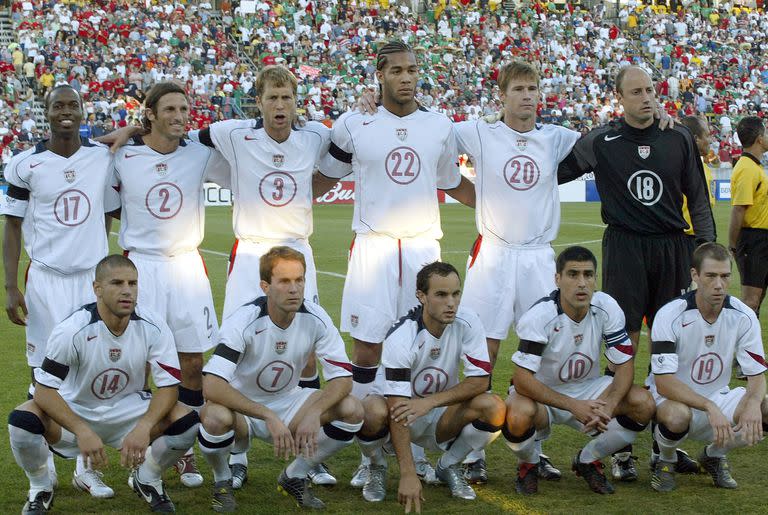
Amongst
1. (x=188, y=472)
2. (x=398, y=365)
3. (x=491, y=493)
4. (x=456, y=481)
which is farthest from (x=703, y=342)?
(x=188, y=472)

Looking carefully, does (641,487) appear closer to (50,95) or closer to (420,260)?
(420,260)

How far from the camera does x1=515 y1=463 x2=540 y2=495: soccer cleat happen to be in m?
5.48

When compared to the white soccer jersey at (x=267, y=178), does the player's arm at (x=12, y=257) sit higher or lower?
lower

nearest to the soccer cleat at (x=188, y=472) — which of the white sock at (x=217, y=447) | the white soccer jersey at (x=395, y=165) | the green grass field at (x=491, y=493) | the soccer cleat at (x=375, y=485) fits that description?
the green grass field at (x=491, y=493)

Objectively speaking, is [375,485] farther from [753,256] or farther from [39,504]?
[753,256]

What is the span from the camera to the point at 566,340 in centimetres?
561

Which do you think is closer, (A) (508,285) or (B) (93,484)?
(B) (93,484)

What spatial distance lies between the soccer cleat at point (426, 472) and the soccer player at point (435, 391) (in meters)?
0.05

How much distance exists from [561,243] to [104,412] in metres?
13.9

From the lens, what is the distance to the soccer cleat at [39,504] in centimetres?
512

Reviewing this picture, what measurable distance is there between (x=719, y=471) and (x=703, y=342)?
2.24 ft

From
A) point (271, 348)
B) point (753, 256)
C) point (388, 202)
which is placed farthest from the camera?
point (753, 256)

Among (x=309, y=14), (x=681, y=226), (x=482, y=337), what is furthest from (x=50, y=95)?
(x=309, y=14)

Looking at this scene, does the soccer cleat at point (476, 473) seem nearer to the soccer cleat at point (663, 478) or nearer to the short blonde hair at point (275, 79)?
the soccer cleat at point (663, 478)
